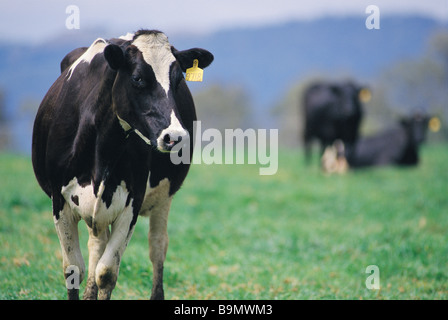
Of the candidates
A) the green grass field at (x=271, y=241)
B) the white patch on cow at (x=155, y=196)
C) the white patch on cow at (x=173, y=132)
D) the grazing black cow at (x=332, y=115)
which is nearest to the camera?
the white patch on cow at (x=173, y=132)

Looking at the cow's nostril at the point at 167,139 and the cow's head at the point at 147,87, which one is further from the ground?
the cow's head at the point at 147,87

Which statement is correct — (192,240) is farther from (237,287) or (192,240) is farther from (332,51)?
(332,51)

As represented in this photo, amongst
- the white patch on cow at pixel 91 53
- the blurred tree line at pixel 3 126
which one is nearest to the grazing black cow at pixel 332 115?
the white patch on cow at pixel 91 53

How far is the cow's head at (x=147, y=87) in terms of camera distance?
336cm

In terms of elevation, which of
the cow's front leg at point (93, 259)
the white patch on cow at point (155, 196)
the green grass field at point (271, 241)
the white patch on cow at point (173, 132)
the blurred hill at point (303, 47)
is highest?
the blurred hill at point (303, 47)

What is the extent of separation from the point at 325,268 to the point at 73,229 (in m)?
A: 3.40

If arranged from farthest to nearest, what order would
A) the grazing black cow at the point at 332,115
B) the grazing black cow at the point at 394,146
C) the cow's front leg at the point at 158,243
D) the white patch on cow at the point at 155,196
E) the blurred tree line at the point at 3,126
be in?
1. the blurred tree line at the point at 3,126
2. the grazing black cow at the point at 394,146
3. the grazing black cow at the point at 332,115
4. the cow's front leg at the point at 158,243
5. the white patch on cow at the point at 155,196

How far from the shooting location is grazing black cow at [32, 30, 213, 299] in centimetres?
342

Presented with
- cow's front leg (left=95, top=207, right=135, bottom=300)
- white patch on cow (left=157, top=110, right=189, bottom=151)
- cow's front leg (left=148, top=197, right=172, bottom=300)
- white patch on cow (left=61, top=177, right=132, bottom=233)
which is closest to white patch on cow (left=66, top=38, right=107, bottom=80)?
white patch on cow (left=61, top=177, right=132, bottom=233)

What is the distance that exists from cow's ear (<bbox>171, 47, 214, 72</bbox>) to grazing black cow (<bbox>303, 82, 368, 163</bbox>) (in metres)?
11.0

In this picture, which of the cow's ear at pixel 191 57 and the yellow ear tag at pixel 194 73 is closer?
the cow's ear at pixel 191 57

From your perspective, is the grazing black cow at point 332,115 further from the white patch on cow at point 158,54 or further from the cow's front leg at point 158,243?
the white patch on cow at point 158,54

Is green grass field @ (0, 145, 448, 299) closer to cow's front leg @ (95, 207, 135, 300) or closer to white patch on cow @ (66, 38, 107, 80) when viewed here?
cow's front leg @ (95, 207, 135, 300)

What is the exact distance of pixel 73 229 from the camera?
3.93 meters
